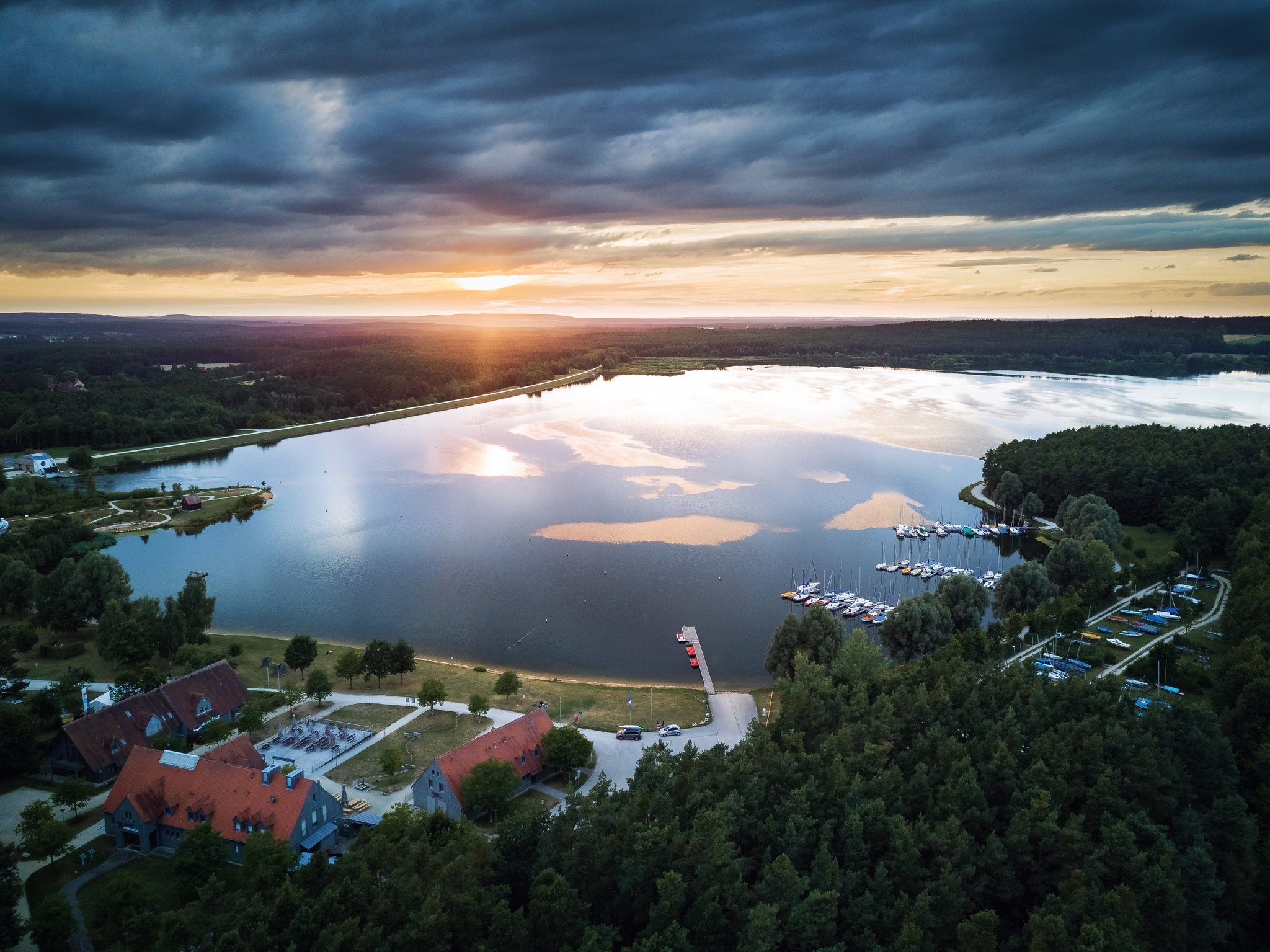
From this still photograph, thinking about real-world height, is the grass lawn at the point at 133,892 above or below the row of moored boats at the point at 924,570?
above

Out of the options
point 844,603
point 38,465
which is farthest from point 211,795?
point 38,465

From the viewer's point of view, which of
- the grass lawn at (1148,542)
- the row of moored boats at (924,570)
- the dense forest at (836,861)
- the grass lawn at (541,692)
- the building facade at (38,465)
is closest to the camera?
the dense forest at (836,861)

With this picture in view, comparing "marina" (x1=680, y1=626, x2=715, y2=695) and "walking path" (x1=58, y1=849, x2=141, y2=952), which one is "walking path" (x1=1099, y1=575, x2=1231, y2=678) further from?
"walking path" (x1=58, y1=849, x2=141, y2=952)

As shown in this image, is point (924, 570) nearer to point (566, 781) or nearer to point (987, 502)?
point (987, 502)

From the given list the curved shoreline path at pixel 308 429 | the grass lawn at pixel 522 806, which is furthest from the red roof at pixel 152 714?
the curved shoreline path at pixel 308 429

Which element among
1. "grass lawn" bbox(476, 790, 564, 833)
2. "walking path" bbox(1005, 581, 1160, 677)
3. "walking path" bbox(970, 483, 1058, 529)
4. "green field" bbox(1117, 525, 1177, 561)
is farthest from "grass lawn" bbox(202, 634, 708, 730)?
"walking path" bbox(970, 483, 1058, 529)

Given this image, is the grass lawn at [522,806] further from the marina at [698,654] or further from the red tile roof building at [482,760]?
the marina at [698,654]

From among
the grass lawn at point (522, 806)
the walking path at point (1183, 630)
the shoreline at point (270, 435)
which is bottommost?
the walking path at point (1183, 630)
